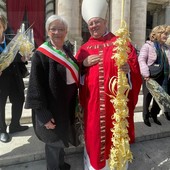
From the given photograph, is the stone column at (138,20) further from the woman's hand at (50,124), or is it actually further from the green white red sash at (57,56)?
the woman's hand at (50,124)

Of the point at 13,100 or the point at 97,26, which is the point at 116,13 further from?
the point at 97,26

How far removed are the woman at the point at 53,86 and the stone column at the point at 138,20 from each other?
11.4 m

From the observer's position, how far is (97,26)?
199cm

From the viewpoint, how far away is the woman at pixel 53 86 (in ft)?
6.19

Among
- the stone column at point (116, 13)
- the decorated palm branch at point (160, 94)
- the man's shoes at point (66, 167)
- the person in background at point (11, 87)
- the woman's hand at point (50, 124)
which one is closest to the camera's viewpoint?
the woman's hand at point (50, 124)

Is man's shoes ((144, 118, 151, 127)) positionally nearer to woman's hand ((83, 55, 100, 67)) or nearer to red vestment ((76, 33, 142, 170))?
red vestment ((76, 33, 142, 170))

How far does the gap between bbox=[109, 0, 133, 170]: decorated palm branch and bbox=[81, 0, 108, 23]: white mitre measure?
0.27 meters

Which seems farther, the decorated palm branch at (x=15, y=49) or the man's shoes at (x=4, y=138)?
the man's shoes at (x=4, y=138)

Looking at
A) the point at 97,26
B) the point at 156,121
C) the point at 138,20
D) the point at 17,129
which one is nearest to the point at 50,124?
the point at 97,26

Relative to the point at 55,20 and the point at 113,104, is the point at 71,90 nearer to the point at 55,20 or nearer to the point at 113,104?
the point at 113,104

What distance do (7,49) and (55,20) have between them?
879 millimetres

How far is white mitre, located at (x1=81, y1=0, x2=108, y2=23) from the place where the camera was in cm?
196

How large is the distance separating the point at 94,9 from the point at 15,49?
3.59ft

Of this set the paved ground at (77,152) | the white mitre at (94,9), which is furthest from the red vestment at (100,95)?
the paved ground at (77,152)
